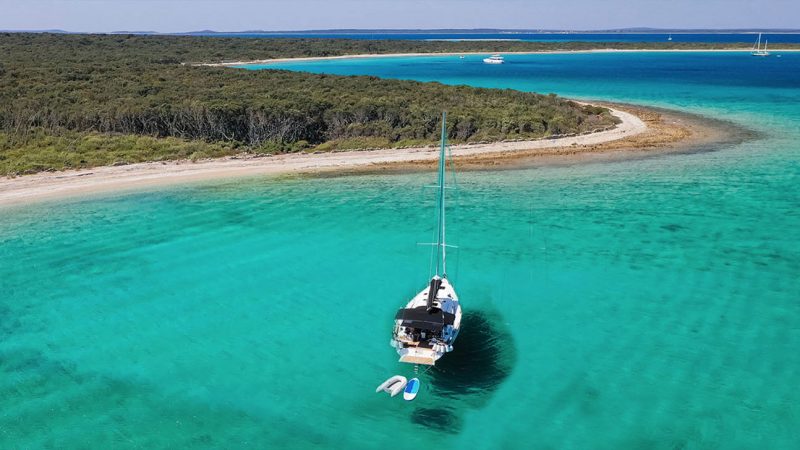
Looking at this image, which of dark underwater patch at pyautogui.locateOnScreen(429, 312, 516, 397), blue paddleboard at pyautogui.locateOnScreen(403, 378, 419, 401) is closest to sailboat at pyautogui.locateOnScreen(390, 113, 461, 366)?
blue paddleboard at pyautogui.locateOnScreen(403, 378, 419, 401)

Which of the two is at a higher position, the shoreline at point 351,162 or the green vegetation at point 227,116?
the green vegetation at point 227,116

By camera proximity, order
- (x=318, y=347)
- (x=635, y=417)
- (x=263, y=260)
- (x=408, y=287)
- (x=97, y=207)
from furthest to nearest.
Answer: (x=97, y=207) → (x=263, y=260) → (x=408, y=287) → (x=318, y=347) → (x=635, y=417)

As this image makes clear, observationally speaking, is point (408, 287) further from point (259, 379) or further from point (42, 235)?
point (42, 235)

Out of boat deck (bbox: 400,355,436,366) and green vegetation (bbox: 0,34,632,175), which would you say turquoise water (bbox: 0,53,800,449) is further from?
green vegetation (bbox: 0,34,632,175)

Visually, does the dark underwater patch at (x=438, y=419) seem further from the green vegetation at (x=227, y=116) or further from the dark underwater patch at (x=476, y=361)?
the green vegetation at (x=227, y=116)

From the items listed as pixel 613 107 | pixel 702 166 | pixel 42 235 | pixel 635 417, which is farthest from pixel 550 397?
pixel 613 107

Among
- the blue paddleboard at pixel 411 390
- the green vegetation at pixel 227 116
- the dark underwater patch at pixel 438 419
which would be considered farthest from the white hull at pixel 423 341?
the green vegetation at pixel 227 116
